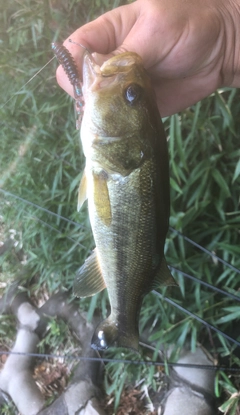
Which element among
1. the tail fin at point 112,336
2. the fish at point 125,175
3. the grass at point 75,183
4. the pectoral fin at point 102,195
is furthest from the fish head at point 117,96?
the grass at point 75,183

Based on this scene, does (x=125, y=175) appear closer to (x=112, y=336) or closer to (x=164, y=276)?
(x=164, y=276)

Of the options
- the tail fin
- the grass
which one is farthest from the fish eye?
the grass

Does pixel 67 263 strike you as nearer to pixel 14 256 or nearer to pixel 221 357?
pixel 14 256

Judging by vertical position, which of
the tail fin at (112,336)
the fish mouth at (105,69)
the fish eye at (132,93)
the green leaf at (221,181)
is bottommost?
the green leaf at (221,181)

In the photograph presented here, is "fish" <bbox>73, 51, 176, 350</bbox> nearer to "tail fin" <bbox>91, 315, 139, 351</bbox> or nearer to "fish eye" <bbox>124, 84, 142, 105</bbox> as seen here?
"fish eye" <bbox>124, 84, 142, 105</bbox>

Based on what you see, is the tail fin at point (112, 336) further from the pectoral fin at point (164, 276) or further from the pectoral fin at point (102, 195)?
the pectoral fin at point (102, 195)

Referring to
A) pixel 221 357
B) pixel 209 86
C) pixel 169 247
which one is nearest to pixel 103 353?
pixel 221 357
